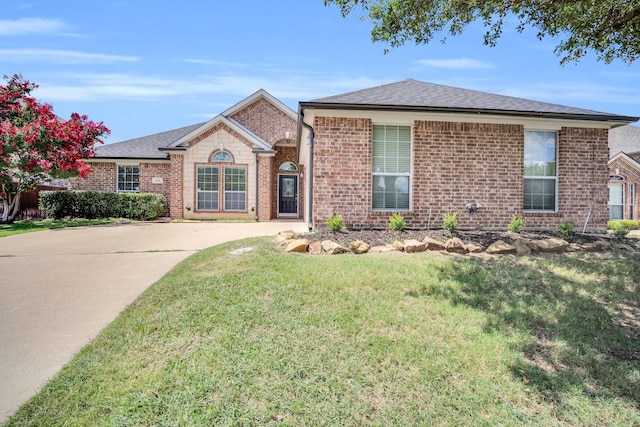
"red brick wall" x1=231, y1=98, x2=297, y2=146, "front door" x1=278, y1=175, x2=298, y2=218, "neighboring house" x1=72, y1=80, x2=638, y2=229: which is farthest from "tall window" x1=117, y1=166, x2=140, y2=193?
"neighboring house" x1=72, y1=80, x2=638, y2=229

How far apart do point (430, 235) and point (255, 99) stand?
52.0ft

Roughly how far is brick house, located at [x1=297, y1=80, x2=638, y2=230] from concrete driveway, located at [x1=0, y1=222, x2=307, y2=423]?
4244 mm

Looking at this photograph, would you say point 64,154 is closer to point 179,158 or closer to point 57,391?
point 179,158

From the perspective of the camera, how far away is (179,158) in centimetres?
1778

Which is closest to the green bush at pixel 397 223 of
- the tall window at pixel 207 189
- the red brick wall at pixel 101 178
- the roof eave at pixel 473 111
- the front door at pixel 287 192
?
the roof eave at pixel 473 111

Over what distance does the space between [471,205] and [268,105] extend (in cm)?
1471

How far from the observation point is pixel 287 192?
2025cm

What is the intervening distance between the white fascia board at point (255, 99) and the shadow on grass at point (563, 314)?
16302mm

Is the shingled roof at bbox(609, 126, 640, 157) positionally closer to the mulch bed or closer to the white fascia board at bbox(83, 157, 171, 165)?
the mulch bed

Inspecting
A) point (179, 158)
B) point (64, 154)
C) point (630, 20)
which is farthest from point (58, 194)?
point (630, 20)

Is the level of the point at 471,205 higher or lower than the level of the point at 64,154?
lower

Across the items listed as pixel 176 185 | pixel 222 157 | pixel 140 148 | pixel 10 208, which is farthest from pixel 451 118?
pixel 10 208

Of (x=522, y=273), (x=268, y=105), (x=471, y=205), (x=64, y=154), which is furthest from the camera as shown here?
(x=268, y=105)

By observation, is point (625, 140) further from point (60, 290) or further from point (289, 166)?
point (60, 290)
